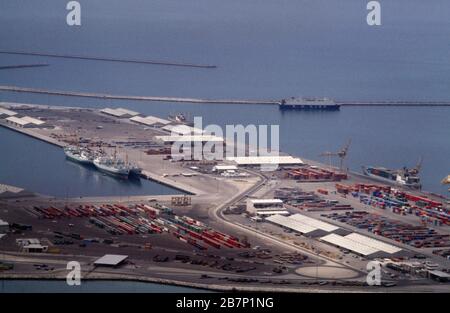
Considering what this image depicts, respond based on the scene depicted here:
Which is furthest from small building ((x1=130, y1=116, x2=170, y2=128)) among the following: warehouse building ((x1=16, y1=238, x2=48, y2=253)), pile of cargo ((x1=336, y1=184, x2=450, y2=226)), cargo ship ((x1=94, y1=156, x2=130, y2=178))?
warehouse building ((x1=16, y1=238, x2=48, y2=253))

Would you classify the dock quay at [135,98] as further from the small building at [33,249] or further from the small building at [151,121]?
the small building at [33,249]

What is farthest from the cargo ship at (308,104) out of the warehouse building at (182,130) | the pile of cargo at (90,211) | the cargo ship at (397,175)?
the pile of cargo at (90,211)

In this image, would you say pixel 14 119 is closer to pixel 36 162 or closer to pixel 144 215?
pixel 36 162

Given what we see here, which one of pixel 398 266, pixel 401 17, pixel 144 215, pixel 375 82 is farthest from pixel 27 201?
pixel 401 17

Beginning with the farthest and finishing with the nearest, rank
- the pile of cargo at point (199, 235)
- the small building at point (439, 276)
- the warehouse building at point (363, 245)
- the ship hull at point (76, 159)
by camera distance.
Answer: the ship hull at point (76, 159), the pile of cargo at point (199, 235), the warehouse building at point (363, 245), the small building at point (439, 276)

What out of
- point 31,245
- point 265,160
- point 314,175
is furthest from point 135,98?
point 31,245

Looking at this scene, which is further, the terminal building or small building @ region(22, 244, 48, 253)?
the terminal building

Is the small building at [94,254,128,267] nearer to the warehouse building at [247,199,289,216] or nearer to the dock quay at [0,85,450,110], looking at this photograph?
the warehouse building at [247,199,289,216]
